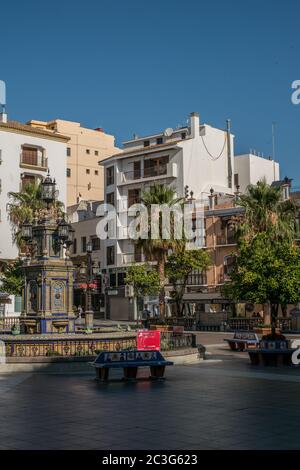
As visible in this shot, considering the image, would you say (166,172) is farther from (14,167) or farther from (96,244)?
(14,167)

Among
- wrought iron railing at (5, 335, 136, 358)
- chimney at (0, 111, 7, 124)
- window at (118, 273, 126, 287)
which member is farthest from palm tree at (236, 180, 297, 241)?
chimney at (0, 111, 7, 124)

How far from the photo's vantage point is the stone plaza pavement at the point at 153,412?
9188mm

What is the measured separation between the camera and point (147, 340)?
67.1 ft

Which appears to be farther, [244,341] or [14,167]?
[14,167]

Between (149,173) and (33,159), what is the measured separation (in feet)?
38.0

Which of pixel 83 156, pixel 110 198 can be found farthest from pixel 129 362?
pixel 83 156

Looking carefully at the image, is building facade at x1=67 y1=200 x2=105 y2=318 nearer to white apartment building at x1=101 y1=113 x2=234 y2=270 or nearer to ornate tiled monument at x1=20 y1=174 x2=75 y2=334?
white apartment building at x1=101 y1=113 x2=234 y2=270

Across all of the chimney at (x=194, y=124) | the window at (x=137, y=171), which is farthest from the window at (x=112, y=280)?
the chimney at (x=194, y=124)

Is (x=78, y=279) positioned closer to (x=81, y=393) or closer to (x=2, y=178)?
(x=2, y=178)

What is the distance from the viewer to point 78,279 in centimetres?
5909

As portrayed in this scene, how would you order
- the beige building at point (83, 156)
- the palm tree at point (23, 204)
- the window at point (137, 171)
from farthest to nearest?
the beige building at point (83, 156)
the window at point (137, 171)
the palm tree at point (23, 204)

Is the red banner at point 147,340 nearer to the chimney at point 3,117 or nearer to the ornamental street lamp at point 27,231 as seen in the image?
the ornamental street lamp at point 27,231

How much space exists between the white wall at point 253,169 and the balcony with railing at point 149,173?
869 centimetres
